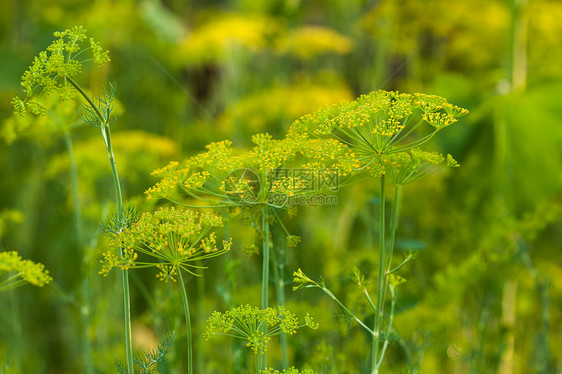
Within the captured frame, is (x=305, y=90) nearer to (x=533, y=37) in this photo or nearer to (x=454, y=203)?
(x=454, y=203)

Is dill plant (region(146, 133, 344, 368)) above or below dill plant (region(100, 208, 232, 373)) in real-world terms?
above

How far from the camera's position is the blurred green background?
78 cm

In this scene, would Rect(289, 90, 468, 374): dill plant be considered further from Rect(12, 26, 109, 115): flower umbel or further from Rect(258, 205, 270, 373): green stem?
Rect(12, 26, 109, 115): flower umbel

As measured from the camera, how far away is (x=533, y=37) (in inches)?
53.6

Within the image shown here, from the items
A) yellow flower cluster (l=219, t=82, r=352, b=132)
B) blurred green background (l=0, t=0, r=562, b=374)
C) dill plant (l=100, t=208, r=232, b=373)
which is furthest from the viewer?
yellow flower cluster (l=219, t=82, r=352, b=132)

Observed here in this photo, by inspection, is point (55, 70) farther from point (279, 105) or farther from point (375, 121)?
point (279, 105)

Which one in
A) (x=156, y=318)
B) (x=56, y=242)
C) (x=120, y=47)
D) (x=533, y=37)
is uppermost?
(x=120, y=47)

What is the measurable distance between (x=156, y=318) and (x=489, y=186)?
2.25ft

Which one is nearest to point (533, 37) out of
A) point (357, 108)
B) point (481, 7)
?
point (481, 7)

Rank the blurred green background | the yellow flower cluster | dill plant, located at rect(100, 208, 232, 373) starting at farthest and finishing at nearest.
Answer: the yellow flower cluster < the blurred green background < dill plant, located at rect(100, 208, 232, 373)

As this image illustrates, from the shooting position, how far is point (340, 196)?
1.34 meters

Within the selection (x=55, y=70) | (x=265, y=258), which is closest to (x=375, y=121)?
(x=265, y=258)

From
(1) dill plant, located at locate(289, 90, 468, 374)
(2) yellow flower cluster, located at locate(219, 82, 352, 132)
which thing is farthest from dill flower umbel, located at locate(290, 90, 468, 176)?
(2) yellow flower cluster, located at locate(219, 82, 352, 132)

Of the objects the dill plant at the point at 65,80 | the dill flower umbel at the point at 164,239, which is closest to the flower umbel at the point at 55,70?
the dill plant at the point at 65,80
